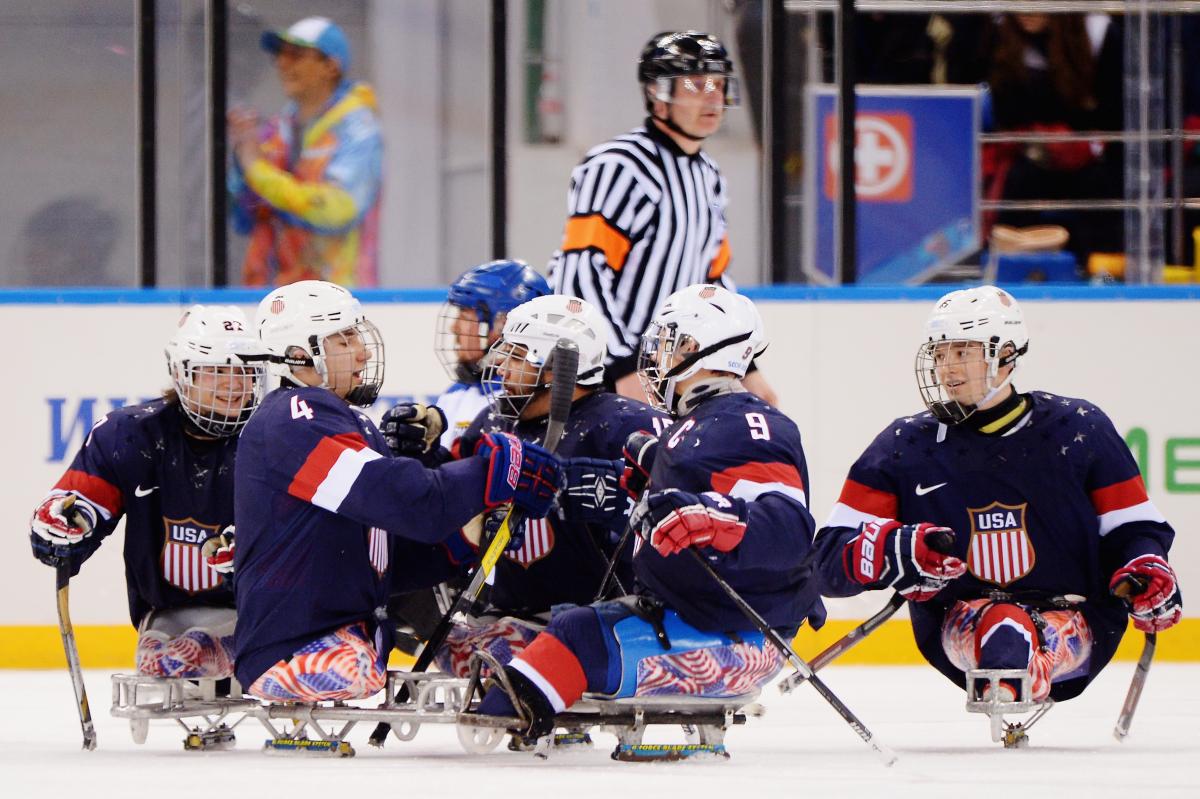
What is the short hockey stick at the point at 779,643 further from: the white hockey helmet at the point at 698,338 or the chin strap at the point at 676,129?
the chin strap at the point at 676,129

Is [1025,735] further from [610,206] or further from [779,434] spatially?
[610,206]

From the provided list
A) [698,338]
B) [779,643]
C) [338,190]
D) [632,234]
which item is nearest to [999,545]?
[779,643]

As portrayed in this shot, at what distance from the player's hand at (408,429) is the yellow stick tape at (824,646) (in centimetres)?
229

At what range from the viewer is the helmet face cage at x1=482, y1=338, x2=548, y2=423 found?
433 centimetres

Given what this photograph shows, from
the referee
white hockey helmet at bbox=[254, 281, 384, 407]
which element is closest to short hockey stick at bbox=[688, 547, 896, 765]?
white hockey helmet at bbox=[254, 281, 384, 407]

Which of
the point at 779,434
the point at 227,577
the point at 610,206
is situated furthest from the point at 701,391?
the point at 610,206

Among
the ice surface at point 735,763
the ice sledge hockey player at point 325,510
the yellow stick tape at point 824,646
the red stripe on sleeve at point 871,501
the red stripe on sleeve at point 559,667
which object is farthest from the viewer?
the yellow stick tape at point 824,646

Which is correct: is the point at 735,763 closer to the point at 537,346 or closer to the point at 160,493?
the point at 537,346

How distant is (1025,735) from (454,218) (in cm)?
324

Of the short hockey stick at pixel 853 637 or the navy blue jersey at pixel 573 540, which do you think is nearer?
the short hockey stick at pixel 853 637

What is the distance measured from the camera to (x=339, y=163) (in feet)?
22.9

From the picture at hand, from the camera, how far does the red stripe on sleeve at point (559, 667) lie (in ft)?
12.6

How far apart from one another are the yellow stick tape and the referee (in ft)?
3.99

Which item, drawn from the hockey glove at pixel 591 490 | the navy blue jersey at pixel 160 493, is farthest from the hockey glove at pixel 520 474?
the navy blue jersey at pixel 160 493
